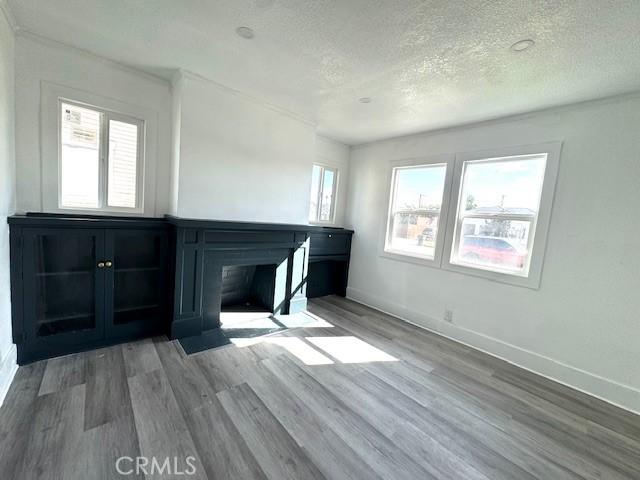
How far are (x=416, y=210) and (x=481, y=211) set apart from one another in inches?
32.8

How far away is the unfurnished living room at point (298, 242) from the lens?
1.56 metres

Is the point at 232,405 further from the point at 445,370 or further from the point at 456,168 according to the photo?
the point at 456,168

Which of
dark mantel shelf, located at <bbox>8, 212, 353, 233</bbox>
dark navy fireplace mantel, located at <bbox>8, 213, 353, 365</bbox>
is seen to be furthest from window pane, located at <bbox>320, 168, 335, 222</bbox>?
dark mantel shelf, located at <bbox>8, 212, 353, 233</bbox>

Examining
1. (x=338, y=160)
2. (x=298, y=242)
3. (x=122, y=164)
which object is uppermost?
(x=338, y=160)

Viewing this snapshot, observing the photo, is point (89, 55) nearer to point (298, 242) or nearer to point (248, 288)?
point (298, 242)

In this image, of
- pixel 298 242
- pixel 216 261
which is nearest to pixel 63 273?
pixel 216 261

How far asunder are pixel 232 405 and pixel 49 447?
3.08 ft

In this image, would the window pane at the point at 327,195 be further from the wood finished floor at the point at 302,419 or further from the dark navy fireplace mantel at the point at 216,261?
the wood finished floor at the point at 302,419

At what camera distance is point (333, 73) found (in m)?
2.25

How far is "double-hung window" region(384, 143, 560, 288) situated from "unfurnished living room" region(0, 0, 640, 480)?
0.03m

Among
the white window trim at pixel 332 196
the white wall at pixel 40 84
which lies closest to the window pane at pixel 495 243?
the white window trim at pixel 332 196

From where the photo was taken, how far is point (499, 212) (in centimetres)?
291

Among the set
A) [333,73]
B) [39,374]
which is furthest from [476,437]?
[39,374]

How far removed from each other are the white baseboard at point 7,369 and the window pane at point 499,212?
4.11m
